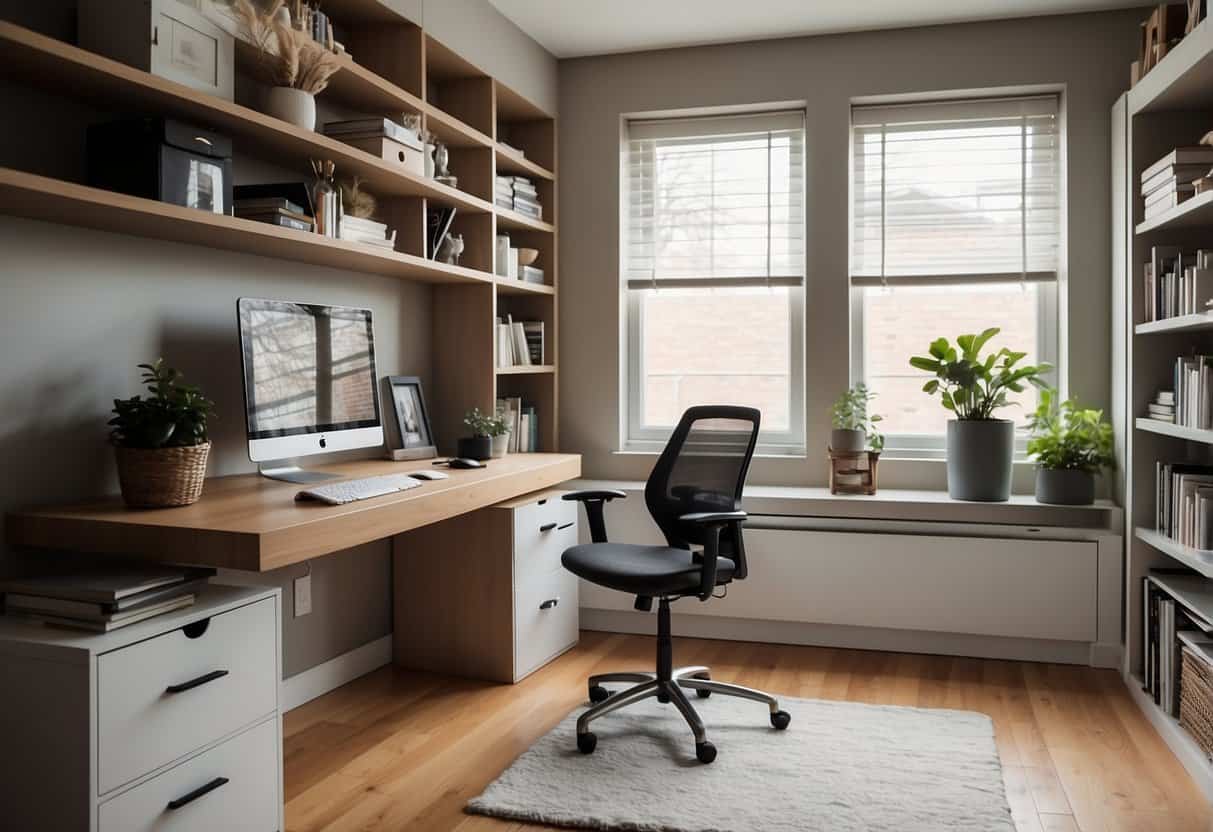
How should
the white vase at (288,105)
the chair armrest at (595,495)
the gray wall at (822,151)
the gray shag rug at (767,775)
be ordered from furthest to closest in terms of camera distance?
the gray wall at (822,151)
the chair armrest at (595,495)
the white vase at (288,105)
the gray shag rug at (767,775)

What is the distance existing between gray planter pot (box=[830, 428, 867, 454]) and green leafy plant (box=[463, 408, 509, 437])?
4.57 ft

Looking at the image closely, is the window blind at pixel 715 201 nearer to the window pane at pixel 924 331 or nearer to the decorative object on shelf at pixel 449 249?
the window pane at pixel 924 331

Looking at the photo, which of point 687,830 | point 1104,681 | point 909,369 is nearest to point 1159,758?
point 1104,681

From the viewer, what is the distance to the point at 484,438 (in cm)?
365

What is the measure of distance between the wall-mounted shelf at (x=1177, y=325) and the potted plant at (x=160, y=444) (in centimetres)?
269

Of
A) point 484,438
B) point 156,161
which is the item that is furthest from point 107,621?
point 484,438

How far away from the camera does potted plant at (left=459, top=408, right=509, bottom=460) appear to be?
3.64 metres

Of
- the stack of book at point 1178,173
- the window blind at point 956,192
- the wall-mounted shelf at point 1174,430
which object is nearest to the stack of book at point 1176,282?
the stack of book at point 1178,173

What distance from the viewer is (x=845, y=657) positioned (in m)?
3.85

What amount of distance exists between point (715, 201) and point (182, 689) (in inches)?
126

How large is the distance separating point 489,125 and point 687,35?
3.37 ft

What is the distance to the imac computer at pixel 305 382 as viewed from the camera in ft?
8.71

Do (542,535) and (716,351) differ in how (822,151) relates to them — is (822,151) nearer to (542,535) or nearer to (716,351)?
(716,351)

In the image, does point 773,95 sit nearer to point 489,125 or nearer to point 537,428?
point 489,125
